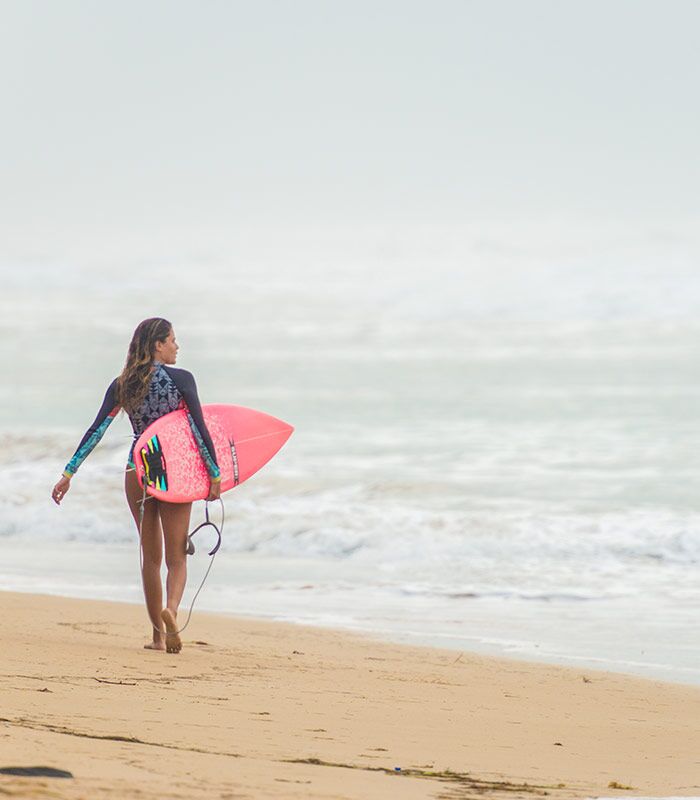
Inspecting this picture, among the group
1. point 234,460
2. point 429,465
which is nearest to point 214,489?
point 234,460

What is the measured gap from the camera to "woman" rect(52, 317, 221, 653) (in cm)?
646

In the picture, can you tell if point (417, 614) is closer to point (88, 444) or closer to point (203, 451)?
point (203, 451)

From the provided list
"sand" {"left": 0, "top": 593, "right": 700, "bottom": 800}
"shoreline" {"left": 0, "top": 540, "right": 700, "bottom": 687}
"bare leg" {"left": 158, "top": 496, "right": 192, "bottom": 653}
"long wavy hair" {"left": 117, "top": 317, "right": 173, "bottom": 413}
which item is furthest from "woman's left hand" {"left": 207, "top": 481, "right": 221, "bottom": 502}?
"shoreline" {"left": 0, "top": 540, "right": 700, "bottom": 687}

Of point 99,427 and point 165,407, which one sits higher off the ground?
point 165,407

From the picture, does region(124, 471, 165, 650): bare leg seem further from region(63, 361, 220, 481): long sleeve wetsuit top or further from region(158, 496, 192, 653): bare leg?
region(63, 361, 220, 481): long sleeve wetsuit top

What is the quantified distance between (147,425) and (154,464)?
0.77 feet

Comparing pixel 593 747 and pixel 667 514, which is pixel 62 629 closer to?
pixel 593 747

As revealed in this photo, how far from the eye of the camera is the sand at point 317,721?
3939mm

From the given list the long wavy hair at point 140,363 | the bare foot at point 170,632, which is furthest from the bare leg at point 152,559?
the long wavy hair at point 140,363

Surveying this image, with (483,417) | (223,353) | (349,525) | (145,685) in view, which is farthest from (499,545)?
(223,353)

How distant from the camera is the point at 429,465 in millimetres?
19781

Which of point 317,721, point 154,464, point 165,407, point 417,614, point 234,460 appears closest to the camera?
point 317,721

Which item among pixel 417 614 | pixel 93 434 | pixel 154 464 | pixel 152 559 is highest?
pixel 93 434

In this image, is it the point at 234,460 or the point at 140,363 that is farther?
the point at 234,460
